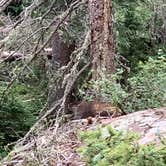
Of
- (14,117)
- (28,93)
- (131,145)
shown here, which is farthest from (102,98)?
(28,93)

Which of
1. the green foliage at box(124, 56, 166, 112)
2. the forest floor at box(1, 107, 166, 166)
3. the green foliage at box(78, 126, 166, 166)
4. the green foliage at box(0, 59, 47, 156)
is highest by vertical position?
the green foliage at box(78, 126, 166, 166)

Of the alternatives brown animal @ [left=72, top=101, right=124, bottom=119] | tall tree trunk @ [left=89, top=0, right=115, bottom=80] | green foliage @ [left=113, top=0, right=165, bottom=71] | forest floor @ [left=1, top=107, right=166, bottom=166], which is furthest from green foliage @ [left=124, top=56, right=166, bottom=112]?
green foliage @ [left=113, top=0, right=165, bottom=71]

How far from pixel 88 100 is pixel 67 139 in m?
1.20

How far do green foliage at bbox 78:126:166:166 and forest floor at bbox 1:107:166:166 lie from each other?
341 millimetres

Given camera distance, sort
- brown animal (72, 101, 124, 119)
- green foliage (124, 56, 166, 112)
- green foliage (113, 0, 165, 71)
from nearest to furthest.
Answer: brown animal (72, 101, 124, 119)
green foliage (124, 56, 166, 112)
green foliage (113, 0, 165, 71)

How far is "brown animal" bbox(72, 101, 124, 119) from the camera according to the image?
6.39 m

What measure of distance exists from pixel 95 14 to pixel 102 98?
138 cm

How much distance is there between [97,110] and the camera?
21.2 feet

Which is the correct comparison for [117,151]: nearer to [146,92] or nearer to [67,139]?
[67,139]

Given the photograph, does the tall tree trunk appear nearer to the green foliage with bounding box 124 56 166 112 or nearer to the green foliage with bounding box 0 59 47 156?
the green foliage with bounding box 124 56 166 112

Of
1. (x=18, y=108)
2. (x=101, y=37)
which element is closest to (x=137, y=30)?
(x=18, y=108)

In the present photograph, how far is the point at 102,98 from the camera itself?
662cm

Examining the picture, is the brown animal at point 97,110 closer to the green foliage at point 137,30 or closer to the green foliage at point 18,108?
the green foliage at point 18,108

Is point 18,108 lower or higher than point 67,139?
lower
